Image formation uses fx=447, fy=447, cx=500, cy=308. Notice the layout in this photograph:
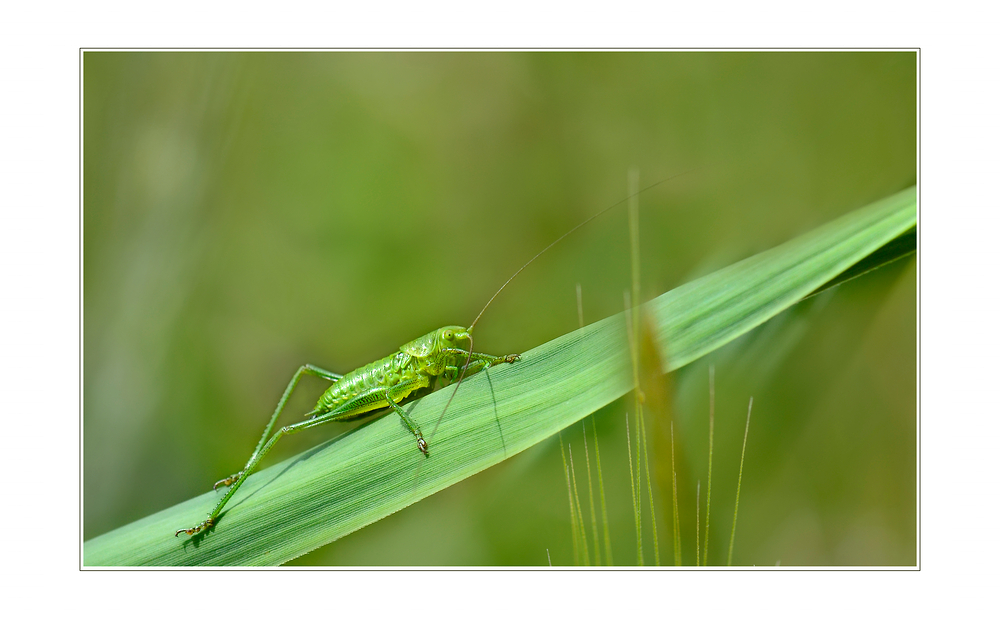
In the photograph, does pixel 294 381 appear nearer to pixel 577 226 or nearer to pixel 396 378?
pixel 396 378

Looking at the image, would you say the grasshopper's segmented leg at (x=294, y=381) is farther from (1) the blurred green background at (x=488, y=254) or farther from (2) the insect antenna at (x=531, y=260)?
(2) the insect antenna at (x=531, y=260)

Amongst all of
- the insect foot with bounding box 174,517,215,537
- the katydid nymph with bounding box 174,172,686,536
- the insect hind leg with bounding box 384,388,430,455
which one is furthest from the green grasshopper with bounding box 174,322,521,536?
the insect foot with bounding box 174,517,215,537

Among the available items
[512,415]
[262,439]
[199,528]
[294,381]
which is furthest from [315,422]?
[512,415]

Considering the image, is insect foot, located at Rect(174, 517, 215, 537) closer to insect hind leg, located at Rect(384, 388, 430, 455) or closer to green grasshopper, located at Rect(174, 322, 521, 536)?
green grasshopper, located at Rect(174, 322, 521, 536)

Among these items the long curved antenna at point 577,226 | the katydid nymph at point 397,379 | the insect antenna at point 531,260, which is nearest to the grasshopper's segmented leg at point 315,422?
the katydid nymph at point 397,379

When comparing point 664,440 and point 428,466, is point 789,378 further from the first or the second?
point 428,466

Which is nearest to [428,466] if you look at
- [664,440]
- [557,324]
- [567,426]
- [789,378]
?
[567,426]
